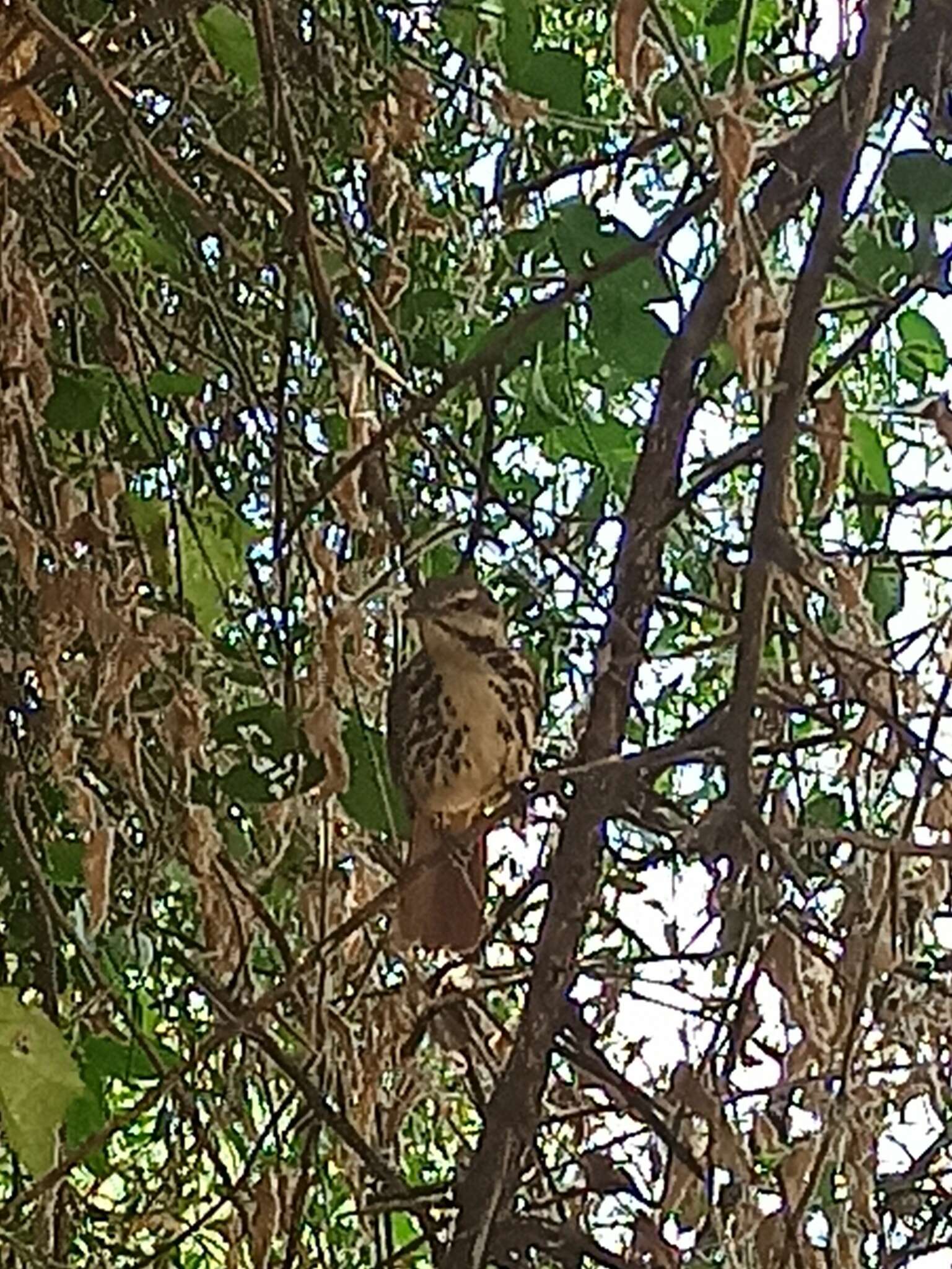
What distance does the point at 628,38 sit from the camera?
2.41 ft

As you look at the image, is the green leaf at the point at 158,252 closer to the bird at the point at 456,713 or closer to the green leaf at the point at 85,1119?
the bird at the point at 456,713

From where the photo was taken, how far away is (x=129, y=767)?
0.94 meters

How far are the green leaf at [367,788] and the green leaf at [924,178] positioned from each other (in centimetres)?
35

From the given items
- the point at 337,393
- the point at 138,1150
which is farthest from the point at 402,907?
the point at 138,1150

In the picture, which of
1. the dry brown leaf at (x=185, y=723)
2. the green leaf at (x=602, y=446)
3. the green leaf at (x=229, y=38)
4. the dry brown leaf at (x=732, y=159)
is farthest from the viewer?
the green leaf at (x=602, y=446)

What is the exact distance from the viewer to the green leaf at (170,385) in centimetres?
106

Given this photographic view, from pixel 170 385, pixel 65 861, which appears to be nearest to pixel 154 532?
pixel 170 385

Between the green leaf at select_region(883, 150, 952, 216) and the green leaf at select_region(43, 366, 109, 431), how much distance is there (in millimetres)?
383

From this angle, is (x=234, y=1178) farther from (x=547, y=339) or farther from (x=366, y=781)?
(x=547, y=339)

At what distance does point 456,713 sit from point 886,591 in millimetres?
206

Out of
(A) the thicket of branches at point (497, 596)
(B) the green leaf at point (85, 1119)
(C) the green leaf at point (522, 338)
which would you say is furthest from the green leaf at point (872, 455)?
(B) the green leaf at point (85, 1119)

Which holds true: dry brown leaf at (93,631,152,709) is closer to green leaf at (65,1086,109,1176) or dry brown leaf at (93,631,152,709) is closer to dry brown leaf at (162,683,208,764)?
dry brown leaf at (162,683,208,764)

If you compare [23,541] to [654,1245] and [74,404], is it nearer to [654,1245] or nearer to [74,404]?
[74,404]

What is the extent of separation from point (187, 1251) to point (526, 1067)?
0.75 metres
